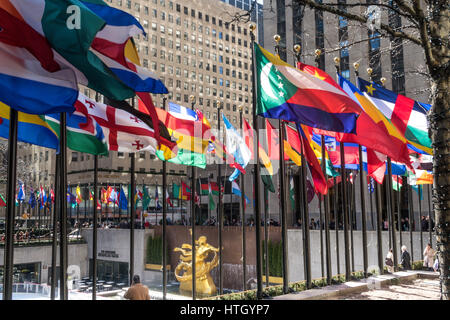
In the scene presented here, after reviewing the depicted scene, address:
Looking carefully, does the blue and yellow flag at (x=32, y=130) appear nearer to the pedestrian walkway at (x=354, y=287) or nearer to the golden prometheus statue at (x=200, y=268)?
the pedestrian walkway at (x=354, y=287)

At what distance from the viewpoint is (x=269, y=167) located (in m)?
17.0

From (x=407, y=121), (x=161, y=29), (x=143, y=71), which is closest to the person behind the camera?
(x=143, y=71)

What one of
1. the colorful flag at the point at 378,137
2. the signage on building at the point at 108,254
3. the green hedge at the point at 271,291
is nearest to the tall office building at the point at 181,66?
the signage on building at the point at 108,254

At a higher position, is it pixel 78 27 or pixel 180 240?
pixel 78 27

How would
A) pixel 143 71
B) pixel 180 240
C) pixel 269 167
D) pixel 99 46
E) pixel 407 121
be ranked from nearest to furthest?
pixel 99 46 → pixel 143 71 → pixel 407 121 → pixel 269 167 → pixel 180 240

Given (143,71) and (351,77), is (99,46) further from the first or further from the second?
(351,77)

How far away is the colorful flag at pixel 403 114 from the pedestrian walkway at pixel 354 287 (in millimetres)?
4460

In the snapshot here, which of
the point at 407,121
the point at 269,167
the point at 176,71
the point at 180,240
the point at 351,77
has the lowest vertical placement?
the point at 180,240

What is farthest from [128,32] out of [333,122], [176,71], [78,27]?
[176,71]

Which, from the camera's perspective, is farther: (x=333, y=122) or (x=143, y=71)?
(x=333, y=122)

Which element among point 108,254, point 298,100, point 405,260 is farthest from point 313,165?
point 108,254

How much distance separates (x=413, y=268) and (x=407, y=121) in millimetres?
8295

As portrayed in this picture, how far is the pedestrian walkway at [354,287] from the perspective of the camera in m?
12.5

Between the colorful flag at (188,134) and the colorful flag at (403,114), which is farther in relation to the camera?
the colorful flag at (188,134)
